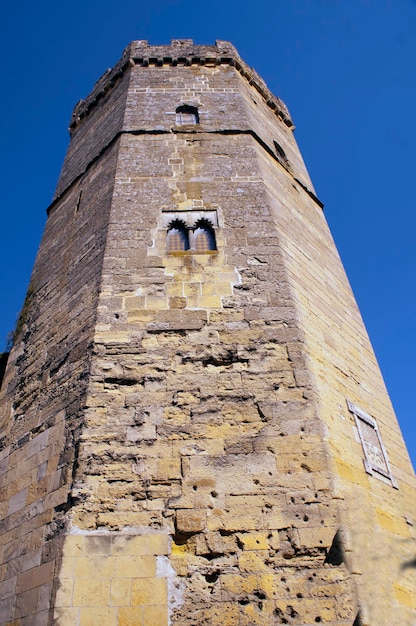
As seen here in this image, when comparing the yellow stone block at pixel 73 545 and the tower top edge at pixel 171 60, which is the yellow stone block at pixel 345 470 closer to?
the yellow stone block at pixel 73 545

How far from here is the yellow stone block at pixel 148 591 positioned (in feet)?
12.0

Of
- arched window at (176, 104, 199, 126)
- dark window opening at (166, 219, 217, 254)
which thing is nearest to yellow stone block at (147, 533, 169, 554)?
dark window opening at (166, 219, 217, 254)

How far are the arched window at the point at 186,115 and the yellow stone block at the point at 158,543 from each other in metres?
6.01

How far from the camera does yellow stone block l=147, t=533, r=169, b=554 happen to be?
385 cm

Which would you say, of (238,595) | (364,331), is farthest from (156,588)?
(364,331)

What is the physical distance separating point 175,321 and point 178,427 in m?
1.15

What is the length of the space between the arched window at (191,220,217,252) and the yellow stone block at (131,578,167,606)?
11.1 feet

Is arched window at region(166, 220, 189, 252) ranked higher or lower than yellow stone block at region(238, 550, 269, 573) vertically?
higher

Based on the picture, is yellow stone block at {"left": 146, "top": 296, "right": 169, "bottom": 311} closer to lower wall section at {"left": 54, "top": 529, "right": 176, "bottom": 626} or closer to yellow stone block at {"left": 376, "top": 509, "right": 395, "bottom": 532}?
lower wall section at {"left": 54, "top": 529, "right": 176, "bottom": 626}

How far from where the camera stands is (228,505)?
4055mm

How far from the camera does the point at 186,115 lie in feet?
26.7

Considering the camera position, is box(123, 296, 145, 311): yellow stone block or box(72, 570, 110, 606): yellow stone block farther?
box(123, 296, 145, 311): yellow stone block

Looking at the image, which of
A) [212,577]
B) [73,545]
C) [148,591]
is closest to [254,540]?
[212,577]

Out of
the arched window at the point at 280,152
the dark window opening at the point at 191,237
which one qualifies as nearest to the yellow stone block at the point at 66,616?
the dark window opening at the point at 191,237
